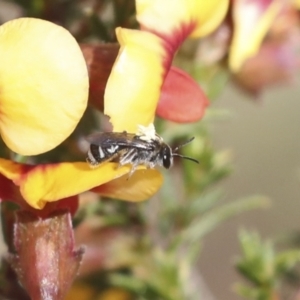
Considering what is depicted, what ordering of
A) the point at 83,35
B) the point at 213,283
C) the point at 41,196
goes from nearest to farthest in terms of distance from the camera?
1. the point at 41,196
2. the point at 83,35
3. the point at 213,283

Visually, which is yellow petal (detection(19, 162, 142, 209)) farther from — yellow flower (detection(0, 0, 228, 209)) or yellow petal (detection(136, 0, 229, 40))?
yellow petal (detection(136, 0, 229, 40))

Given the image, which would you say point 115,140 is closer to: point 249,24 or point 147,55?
point 147,55

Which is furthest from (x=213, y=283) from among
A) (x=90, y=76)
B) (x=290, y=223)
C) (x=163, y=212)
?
(x=90, y=76)

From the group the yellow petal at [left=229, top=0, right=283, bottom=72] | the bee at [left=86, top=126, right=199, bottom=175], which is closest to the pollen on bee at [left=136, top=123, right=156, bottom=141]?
the bee at [left=86, top=126, right=199, bottom=175]

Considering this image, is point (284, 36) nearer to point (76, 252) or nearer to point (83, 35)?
point (83, 35)

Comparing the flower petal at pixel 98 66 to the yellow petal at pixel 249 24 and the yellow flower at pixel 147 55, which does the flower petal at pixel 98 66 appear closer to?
the yellow flower at pixel 147 55

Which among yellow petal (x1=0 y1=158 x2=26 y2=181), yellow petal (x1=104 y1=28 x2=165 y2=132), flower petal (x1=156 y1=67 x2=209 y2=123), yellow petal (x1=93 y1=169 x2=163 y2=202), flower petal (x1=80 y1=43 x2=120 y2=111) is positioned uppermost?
yellow petal (x1=104 y1=28 x2=165 y2=132)

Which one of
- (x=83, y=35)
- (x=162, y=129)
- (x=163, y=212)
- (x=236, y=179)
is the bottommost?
(x=236, y=179)

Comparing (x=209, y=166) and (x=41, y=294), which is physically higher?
(x=41, y=294)
